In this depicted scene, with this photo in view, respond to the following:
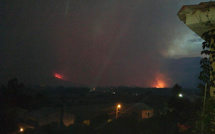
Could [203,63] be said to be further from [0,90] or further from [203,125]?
[0,90]

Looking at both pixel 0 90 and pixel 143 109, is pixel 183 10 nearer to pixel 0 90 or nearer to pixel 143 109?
pixel 143 109

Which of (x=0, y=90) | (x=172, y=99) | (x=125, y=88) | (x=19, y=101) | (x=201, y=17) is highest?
(x=125, y=88)

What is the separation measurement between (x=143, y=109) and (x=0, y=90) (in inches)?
1572

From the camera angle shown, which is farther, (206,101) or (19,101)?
(19,101)

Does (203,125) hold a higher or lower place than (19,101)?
lower

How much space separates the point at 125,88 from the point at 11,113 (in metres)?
77.8

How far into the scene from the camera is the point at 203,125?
2.78 metres

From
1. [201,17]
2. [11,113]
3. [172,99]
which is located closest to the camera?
[201,17]

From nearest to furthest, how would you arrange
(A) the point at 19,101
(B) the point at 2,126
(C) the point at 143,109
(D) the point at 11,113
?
1. (B) the point at 2,126
2. (D) the point at 11,113
3. (C) the point at 143,109
4. (A) the point at 19,101

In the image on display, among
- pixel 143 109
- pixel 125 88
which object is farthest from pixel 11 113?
pixel 125 88

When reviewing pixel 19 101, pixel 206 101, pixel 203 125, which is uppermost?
pixel 19 101

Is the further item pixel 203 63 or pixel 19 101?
pixel 19 101

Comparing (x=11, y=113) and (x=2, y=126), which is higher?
(x=11, y=113)

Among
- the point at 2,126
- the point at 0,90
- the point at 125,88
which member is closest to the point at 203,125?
the point at 2,126
